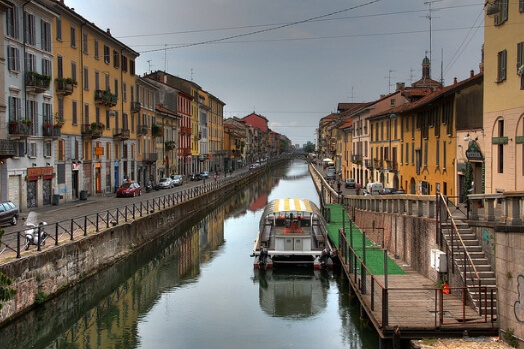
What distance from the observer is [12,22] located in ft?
100

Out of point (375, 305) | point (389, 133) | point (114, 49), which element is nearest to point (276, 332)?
point (375, 305)

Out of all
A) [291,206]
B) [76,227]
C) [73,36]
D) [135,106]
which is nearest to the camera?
[76,227]

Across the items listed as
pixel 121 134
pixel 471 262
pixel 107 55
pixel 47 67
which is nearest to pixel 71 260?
pixel 471 262

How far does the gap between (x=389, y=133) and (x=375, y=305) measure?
107 feet

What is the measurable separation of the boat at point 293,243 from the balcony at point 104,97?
2279cm

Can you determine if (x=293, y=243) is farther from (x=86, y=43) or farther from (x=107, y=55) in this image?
(x=107, y=55)

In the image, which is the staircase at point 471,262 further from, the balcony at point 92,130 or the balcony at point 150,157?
the balcony at point 150,157

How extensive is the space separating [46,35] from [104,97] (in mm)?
9865

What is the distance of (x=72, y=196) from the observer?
40.4 m

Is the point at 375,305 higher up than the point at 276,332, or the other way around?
the point at 375,305

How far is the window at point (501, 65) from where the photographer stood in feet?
67.6

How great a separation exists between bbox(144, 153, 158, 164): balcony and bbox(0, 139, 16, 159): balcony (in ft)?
94.7

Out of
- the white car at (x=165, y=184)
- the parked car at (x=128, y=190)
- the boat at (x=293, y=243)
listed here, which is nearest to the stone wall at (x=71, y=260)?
the boat at (x=293, y=243)

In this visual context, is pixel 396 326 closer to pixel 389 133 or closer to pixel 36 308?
pixel 36 308
